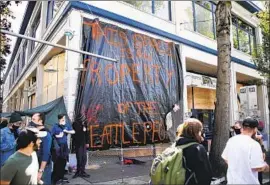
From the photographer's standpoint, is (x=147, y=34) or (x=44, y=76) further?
(x=44, y=76)

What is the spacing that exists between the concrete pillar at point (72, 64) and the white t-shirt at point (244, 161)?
19.1ft

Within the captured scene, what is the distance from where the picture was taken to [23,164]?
9.07 ft

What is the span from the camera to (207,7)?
16.7 metres

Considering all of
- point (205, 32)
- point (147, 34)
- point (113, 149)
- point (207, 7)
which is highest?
point (207, 7)

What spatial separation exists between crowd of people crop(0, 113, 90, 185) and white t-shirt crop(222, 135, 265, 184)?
248 centimetres

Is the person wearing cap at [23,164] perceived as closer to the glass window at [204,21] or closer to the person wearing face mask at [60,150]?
the person wearing face mask at [60,150]

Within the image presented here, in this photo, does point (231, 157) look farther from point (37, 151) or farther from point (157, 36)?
point (157, 36)

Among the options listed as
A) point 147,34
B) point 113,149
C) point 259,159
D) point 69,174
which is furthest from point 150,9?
point 259,159

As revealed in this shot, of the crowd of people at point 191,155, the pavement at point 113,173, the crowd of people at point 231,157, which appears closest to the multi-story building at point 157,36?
the pavement at point 113,173

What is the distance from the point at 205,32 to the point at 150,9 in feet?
16.1

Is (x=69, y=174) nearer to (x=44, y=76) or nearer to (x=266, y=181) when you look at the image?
(x=266, y=181)

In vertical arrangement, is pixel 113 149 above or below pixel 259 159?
below

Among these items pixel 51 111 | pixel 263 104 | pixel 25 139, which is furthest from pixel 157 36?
pixel 263 104

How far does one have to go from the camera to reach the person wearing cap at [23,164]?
104 inches
